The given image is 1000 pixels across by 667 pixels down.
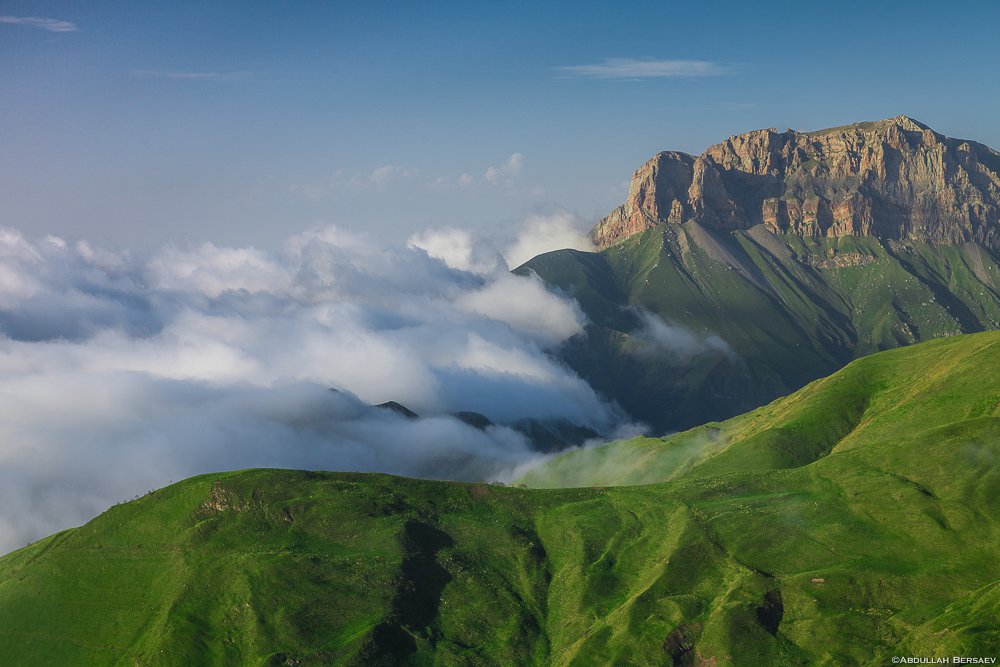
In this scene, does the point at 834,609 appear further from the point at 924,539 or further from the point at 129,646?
the point at 129,646

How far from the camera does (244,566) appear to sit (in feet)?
644

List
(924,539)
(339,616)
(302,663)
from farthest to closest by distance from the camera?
1. (924,539)
2. (339,616)
3. (302,663)

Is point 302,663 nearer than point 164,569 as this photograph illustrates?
Yes

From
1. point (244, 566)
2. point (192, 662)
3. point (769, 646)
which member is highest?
point (244, 566)

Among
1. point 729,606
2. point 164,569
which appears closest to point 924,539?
point 729,606

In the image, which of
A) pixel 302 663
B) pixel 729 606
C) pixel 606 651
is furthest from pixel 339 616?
pixel 729 606

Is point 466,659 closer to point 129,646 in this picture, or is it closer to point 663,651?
point 663,651

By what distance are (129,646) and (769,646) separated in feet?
407

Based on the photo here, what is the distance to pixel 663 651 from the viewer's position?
176375mm

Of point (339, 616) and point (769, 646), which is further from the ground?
point (339, 616)

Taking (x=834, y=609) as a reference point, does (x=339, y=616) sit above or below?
above

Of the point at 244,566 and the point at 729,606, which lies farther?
the point at 244,566

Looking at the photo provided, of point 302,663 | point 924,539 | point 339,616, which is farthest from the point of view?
point 924,539

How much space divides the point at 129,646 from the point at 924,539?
545 ft
